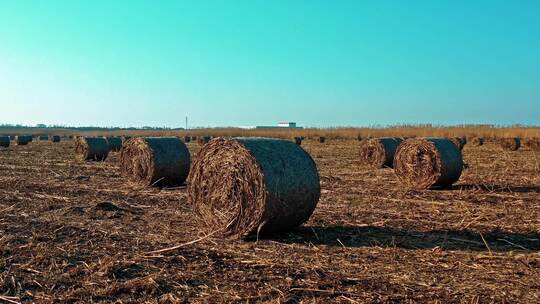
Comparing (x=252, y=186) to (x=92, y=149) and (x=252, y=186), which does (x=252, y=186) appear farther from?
(x=92, y=149)

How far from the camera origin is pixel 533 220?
884 cm

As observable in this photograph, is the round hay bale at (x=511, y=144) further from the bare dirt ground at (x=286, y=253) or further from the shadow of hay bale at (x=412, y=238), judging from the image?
the shadow of hay bale at (x=412, y=238)

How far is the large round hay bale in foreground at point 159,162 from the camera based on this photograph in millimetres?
13836

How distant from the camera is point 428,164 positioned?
13719 millimetres

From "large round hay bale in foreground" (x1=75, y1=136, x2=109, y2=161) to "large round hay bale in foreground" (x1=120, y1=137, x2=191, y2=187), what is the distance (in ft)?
34.1

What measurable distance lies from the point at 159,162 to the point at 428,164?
7105 millimetres

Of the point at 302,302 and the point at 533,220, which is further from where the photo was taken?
the point at 533,220

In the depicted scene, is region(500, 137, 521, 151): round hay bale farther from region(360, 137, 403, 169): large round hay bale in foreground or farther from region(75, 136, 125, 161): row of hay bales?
region(75, 136, 125, 161): row of hay bales

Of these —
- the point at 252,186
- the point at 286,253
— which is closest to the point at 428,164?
the point at 252,186

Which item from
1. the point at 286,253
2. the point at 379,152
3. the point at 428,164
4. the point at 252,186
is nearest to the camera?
the point at 286,253

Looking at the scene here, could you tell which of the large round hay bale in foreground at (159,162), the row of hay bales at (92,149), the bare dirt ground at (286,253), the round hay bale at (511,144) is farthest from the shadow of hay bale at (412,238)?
the round hay bale at (511,144)

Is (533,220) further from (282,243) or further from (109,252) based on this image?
(109,252)

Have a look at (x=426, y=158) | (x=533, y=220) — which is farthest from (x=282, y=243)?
(x=426, y=158)

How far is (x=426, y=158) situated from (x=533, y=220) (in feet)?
16.6
